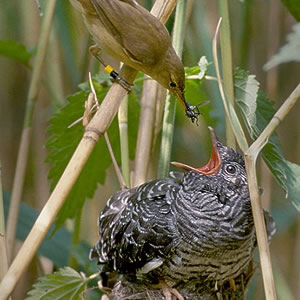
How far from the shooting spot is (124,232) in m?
1.72

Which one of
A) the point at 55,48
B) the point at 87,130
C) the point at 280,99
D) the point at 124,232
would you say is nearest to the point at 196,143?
the point at 280,99

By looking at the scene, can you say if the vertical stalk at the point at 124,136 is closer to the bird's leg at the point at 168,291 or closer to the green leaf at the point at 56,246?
the bird's leg at the point at 168,291

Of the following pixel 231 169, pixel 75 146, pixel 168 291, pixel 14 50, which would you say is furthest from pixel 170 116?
pixel 14 50

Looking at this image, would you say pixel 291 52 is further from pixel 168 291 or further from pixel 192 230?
pixel 168 291

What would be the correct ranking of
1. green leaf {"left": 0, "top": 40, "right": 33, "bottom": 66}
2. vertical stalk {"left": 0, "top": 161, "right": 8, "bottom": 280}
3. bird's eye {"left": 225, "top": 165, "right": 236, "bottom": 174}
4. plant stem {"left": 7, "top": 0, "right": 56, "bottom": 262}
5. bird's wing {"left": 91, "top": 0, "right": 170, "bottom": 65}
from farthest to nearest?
green leaf {"left": 0, "top": 40, "right": 33, "bottom": 66}
plant stem {"left": 7, "top": 0, "right": 56, "bottom": 262}
bird's eye {"left": 225, "top": 165, "right": 236, "bottom": 174}
bird's wing {"left": 91, "top": 0, "right": 170, "bottom": 65}
vertical stalk {"left": 0, "top": 161, "right": 8, "bottom": 280}

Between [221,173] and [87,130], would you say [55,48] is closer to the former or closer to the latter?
[221,173]

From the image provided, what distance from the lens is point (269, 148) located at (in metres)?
1.46

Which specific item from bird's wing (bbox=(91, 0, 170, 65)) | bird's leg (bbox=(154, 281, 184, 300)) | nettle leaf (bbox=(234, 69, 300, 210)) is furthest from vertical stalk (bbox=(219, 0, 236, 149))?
bird's leg (bbox=(154, 281, 184, 300))

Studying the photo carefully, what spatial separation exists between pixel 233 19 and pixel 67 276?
4.63 ft

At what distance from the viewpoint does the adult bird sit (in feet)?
5.31

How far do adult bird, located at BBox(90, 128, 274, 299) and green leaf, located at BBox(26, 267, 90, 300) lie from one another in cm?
9

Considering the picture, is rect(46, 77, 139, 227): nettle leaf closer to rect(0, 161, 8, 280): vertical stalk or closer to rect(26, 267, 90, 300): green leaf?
rect(26, 267, 90, 300): green leaf

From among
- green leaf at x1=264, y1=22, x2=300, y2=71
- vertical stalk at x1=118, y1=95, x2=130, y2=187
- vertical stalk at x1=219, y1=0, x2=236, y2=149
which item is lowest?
vertical stalk at x1=118, y1=95, x2=130, y2=187

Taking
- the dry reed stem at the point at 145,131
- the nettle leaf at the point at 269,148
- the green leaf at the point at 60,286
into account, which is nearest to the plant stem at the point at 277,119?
the nettle leaf at the point at 269,148
